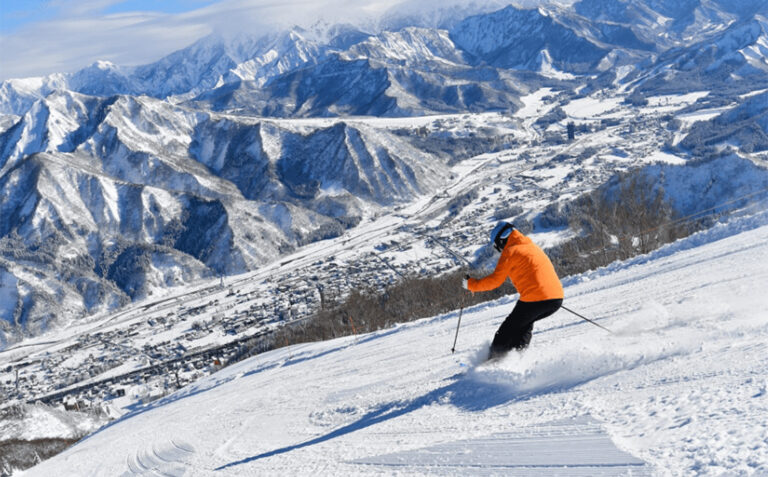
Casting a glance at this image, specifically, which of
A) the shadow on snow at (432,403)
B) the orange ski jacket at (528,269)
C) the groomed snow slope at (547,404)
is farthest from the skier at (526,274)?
the shadow on snow at (432,403)

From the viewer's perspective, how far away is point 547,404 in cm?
684

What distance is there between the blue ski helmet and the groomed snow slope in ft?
5.70

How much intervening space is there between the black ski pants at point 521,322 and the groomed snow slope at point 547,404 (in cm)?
25

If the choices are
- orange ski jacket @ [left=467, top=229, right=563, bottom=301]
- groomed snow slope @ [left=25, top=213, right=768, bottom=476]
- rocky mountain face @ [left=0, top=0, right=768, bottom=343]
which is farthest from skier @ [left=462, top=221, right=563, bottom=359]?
rocky mountain face @ [left=0, top=0, right=768, bottom=343]

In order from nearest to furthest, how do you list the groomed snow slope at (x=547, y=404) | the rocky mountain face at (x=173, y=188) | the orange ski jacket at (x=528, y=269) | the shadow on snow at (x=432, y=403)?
the groomed snow slope at (x=547, y=404), the shadow on snow at (x=432, y=403), the orange ski jacket at (x=528, y=269), the rocky mountain face at (x=173, y=188)

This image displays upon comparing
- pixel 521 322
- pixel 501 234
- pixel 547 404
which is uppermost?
pixel 501 234

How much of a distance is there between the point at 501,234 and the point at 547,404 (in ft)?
8.44

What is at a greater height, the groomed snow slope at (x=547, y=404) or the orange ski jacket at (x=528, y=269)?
the orange ski jacket at (x=528, y=269)

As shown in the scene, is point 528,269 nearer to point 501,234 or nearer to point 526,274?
point 526,274

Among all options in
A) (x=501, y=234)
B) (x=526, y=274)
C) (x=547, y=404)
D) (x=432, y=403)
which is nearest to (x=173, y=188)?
(x=432, y=403)

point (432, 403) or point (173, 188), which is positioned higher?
point (173, 188)

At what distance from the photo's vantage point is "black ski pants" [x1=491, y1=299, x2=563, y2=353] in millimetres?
8305

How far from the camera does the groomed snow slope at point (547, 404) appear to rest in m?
5.35

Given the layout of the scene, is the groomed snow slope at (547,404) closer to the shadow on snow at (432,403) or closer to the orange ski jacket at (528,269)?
the shadow on snow at (432,403)
